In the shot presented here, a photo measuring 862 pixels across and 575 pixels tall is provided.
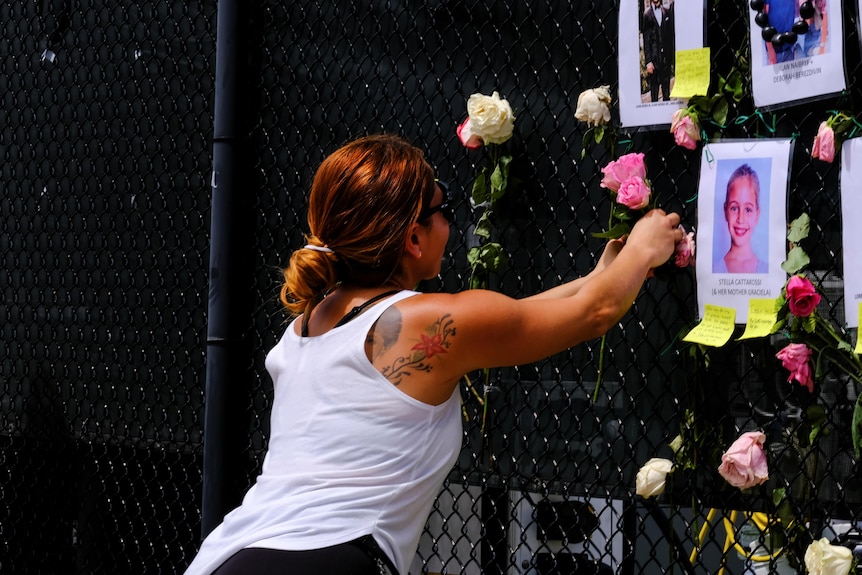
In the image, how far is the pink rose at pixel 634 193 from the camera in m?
2.62

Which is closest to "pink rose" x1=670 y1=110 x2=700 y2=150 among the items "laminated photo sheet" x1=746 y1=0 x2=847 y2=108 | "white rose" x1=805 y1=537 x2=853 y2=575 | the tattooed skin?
"laminated photo sheet" x1=746 y1=0 x2=847 y2=108

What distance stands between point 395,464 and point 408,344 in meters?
0.24

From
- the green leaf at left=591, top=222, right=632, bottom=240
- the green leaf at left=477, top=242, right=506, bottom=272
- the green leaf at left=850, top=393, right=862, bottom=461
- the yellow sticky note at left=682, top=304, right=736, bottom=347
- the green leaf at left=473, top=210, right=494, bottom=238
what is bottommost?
the green leaf at left=850, top=393, right=862, bottom=461

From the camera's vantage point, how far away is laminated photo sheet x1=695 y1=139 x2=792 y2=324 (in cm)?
251

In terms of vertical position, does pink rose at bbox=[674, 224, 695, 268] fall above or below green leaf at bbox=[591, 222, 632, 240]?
below

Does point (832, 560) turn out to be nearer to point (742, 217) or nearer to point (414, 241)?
point (742, 217)

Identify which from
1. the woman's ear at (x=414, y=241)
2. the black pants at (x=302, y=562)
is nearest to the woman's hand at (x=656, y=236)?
the woman's ear at (x=414, y=241)

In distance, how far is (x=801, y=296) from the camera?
7.80ft

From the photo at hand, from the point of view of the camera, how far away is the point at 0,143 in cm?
421

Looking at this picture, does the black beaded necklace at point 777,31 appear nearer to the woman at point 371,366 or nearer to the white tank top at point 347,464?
the woman at point 371,366

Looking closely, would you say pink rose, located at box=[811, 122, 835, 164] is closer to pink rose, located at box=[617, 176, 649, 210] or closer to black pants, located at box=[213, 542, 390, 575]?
pink rose, located at box=[617, 176, 649, 210]

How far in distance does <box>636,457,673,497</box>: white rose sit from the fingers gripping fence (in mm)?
87

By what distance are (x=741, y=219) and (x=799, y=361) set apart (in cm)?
38

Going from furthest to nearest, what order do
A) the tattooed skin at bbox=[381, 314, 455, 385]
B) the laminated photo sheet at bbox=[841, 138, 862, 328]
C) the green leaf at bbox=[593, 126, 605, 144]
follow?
the green leaf at bbox=[593, 126, 605, 144], the laminated photo sheet at bbox=[841, 138, 862, 328], the tattooed skin at bbox=[381, 314, 455, 385]
